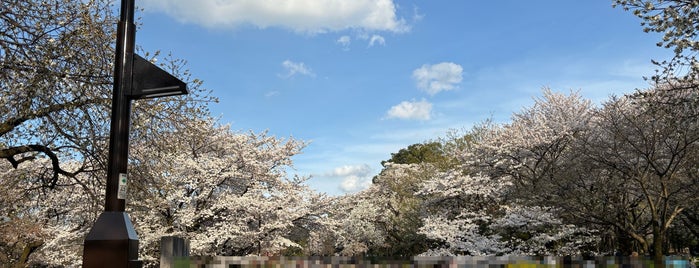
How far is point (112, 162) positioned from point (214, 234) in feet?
48.9

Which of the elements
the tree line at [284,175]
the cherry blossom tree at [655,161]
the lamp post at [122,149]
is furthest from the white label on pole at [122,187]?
the cherry blossom tree at [655,161]

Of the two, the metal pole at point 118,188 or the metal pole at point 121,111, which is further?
the metal pole at point 121,111

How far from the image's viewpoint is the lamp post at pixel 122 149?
3.75m

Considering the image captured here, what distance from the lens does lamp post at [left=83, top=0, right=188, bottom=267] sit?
3746 millimetres

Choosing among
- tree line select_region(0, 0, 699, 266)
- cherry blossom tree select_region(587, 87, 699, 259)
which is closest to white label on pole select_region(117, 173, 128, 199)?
tree line select_region(0, 0, 699, 266)

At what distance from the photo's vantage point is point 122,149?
4.14 metres

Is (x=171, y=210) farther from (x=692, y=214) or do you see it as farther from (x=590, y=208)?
(x=692, y=214)

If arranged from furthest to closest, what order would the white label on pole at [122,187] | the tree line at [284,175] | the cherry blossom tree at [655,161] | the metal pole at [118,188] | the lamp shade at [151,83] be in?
the cherry blossom tree at [655,161], the tree line at [284,175], the lamp shade at [151,83], the white label on pole at [122,187], the metal pole at [118,188]

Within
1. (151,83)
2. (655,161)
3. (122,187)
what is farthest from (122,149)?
(655,161)

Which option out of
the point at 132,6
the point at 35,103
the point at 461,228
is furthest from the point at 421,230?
the point at 132,6

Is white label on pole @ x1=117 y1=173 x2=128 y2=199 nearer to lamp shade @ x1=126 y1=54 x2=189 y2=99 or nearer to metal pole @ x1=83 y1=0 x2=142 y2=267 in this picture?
metal pole @ x1=83 y1=0 x2=142 y2=267

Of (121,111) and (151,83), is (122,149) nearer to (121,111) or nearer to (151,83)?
(121,111)

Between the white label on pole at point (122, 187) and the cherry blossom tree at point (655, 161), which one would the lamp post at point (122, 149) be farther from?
the cherry blossom tree at point (655, 161)

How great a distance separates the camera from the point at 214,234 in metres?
18.4
